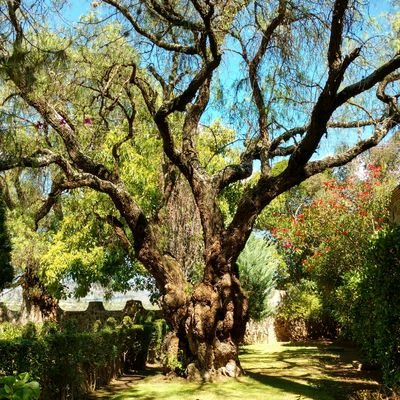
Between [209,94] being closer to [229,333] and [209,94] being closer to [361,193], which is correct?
[229,333]

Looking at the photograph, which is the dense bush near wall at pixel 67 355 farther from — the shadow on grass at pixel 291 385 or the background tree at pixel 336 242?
the background tree at pixel 336 242

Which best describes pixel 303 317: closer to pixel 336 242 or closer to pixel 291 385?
pixel 336 242

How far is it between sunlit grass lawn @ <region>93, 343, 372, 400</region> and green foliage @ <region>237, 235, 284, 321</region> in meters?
3.56

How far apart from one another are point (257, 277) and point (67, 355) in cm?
917

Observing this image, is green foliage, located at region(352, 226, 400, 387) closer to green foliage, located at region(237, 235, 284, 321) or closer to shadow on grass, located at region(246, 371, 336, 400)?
shadow on grass, located at region(246, 371, 336, 400)

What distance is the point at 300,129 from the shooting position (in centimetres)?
1117

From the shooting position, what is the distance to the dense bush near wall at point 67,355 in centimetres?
646

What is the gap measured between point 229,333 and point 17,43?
6387 millimetres

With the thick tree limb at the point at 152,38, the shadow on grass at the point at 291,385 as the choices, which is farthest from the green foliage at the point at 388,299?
the thick tree limb at the point at 152,38

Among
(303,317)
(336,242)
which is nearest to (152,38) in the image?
(336,242)

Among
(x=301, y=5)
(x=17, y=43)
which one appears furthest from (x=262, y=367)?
(x=17, y=43)

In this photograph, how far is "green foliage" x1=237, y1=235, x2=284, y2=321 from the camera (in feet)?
52.9

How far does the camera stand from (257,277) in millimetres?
16125

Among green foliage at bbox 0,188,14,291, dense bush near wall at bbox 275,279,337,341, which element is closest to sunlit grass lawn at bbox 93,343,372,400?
green foliage at bbox 0,188,14,291
